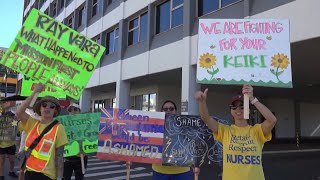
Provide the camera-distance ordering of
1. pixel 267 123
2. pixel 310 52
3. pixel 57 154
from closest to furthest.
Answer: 1. pixel 267 123
2. pixel 57 154
3. pixel 310 52

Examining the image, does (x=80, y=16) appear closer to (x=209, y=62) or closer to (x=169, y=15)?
(x=169, y=15)

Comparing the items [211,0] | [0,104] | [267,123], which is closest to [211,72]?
[267,123]

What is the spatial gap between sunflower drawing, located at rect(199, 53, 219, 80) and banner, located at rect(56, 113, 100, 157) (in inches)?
113

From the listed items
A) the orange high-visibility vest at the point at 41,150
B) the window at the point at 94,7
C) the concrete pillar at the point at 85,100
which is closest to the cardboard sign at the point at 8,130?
the orange high-visibility vest at the point at 41,150

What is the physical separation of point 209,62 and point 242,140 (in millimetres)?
1202

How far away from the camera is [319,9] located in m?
9.84

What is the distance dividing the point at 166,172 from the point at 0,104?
648 centimetres

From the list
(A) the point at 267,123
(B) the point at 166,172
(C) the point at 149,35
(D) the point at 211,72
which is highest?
(C) the point at 149,35

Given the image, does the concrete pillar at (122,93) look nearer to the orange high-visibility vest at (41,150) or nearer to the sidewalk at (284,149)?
the sidewalk at (284,149)

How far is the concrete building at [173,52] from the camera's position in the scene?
39.5ft

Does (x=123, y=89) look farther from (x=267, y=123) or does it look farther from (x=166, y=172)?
(x=267, y=123)

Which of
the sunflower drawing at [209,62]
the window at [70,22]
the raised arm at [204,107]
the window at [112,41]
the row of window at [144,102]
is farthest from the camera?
the window at [70,22]

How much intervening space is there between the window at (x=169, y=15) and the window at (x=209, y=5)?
1.28 m

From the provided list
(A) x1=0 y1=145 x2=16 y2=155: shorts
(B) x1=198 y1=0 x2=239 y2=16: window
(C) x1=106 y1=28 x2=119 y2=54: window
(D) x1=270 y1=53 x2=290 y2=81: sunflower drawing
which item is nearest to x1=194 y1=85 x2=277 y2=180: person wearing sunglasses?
(D) x1=270 y1=53 x2=290 y2=81: sunflower drawing
